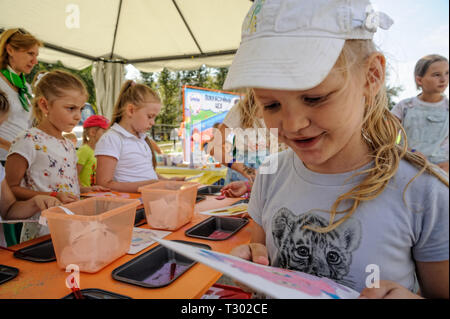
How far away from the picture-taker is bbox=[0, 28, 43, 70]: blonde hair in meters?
2.05

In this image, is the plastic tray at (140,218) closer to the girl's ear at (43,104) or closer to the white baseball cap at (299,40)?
the girl's ear at (43,104)

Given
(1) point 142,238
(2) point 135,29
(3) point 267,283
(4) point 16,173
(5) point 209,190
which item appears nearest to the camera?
(3) point 267,283

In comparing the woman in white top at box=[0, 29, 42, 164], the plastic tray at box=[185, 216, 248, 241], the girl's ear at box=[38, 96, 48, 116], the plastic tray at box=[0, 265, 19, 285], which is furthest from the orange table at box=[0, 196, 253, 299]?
the woman in white top at box=[0, 29, 42, 164]

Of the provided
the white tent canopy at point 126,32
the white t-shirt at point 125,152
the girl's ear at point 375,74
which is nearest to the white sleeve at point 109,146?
the white t-shirt at point 125,152

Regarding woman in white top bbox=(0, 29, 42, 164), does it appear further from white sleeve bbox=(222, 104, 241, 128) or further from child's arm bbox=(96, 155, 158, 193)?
white sleeve bbox=(222, 104, 241, 128)

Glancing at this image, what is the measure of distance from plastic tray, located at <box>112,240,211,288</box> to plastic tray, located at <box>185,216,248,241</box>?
204 mm

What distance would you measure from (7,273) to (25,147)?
878mm

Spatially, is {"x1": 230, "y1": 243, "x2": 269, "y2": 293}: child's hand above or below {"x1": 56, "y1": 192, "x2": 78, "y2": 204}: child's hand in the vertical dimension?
below

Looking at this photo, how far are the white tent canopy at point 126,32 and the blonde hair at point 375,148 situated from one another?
113 inches

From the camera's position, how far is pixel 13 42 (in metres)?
2.07

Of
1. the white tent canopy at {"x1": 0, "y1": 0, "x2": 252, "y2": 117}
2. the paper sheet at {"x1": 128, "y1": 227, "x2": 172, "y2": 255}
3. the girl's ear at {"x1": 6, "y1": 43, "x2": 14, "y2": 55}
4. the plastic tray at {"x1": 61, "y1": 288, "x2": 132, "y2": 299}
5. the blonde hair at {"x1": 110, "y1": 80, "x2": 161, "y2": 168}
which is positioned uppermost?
the white tent canopy at {"x1": 0, "y1": 0, "x2": 252, "y2": 117}

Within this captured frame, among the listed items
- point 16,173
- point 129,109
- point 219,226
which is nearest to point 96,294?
point 219,226

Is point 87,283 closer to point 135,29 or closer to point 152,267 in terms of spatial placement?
point 152,267

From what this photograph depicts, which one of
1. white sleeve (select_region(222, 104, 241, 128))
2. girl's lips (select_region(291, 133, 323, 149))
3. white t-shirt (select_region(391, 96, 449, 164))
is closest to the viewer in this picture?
girl's lips (select_region(291, 133, 323, 149))
